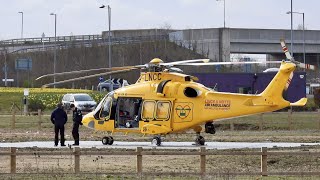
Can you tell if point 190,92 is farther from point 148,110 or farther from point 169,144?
point 169,144

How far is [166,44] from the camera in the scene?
367 feet

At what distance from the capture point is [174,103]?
1587 inches

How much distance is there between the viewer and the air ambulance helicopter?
1553 inches

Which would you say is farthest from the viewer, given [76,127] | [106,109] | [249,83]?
[249,83]

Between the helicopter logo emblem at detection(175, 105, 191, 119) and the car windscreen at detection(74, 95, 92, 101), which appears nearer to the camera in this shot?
the helicopter logo emblem at detection(175, 105, 191, 119)

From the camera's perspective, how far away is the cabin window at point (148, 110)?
133 ft

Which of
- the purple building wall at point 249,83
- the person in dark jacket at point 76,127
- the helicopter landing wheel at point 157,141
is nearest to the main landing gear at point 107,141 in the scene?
the person in dark jacket at point 76,127

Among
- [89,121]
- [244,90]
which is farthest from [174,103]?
[244,90]

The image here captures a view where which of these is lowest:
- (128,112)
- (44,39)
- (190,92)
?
(128,112)

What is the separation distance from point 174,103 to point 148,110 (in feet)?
3.66

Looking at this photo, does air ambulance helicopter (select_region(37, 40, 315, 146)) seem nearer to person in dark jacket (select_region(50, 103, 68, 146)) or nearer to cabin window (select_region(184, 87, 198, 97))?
cabin window (select_region(184, 87, 198, 97))

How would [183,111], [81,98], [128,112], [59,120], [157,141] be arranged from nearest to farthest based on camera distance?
[183,111] < [157,141] < [59,120] < [128,112] < [81,98]

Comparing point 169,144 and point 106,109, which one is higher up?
point 106,109

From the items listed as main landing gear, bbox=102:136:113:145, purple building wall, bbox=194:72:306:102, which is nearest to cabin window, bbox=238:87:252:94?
purple building wall, bbox=194:72:306:102
